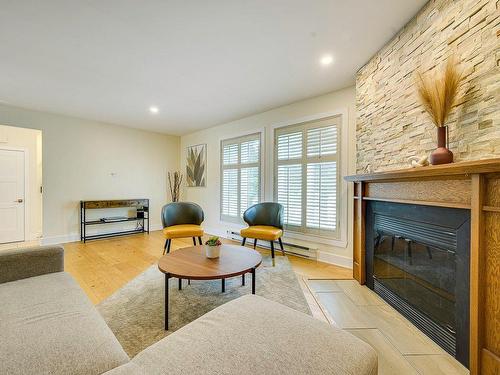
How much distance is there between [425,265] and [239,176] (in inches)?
132

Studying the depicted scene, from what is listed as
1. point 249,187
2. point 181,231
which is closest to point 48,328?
point 181,231

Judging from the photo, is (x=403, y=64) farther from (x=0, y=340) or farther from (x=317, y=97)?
(x=0, y=340)

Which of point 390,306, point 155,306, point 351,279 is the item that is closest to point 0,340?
point 155,306

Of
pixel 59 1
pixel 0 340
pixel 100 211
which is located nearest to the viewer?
pixel 0 340

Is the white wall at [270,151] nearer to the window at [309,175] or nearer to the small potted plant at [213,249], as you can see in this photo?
the window at [309,175]

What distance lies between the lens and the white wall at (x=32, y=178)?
4473 millimetres

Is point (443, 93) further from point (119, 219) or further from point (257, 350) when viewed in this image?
point (119, 219)

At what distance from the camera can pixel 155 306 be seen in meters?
2.07

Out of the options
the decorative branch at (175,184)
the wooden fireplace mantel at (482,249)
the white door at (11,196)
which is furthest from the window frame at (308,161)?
the white door at (11,196)

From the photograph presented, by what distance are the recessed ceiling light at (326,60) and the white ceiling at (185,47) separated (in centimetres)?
7

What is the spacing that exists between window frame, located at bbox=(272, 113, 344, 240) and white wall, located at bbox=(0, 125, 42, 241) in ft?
15.5

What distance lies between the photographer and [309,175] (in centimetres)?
352

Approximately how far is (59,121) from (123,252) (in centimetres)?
288

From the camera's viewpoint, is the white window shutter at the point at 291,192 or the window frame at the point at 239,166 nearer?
the white window shutter at the point at 291,192
